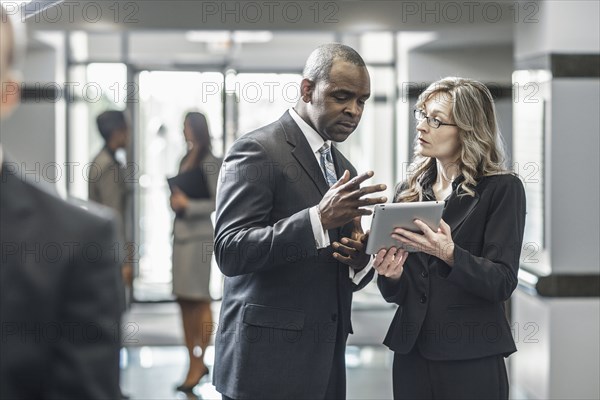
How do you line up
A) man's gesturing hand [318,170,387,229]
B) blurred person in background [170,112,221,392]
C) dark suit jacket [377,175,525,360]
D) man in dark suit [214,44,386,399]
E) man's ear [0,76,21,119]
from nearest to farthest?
1. man's ear [0,76,21,119]
2. man's gesturing hand [318,170,387,229]
3. man in dark suit [214,44,386,399]
4. dark suit jacket [377,175,525,360]
5. blurred person in background [170,112,221,392]

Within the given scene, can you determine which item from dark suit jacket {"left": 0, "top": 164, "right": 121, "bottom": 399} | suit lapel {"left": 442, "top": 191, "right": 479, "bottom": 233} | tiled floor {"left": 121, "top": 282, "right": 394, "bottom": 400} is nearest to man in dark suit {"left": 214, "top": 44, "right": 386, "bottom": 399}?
suit lapel {"left": 442, "top": 191, "right": 479, "bottom": 233}

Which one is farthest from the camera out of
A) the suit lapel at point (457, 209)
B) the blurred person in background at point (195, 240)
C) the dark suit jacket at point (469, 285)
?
the blurred person in background at point (195, 240)

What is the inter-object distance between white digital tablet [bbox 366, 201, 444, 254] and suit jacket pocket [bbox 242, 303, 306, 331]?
29 cm

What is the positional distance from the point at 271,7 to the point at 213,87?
2.24 metres

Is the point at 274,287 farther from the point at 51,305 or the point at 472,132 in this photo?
the point at 51,305

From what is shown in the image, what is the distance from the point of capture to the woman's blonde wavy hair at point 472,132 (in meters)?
2.92

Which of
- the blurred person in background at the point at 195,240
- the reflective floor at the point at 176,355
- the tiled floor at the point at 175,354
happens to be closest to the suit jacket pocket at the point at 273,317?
the reflective floor at the point at 176,355

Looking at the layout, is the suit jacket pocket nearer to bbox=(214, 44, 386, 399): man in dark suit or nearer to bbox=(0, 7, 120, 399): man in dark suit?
bbox=(214, 44, 386, 399): man in dark suit

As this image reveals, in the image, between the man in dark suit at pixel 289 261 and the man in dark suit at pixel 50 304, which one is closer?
the man in dark suit at pixel 50 304

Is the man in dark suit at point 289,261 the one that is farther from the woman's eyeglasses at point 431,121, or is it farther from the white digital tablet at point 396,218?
the woman's eyeglasses at point 431,121

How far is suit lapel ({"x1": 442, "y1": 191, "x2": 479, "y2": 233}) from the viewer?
2.90 m

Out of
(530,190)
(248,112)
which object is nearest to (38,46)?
(248,112)

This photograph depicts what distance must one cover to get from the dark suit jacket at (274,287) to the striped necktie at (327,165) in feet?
0.17

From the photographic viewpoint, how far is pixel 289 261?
2.70 meters
